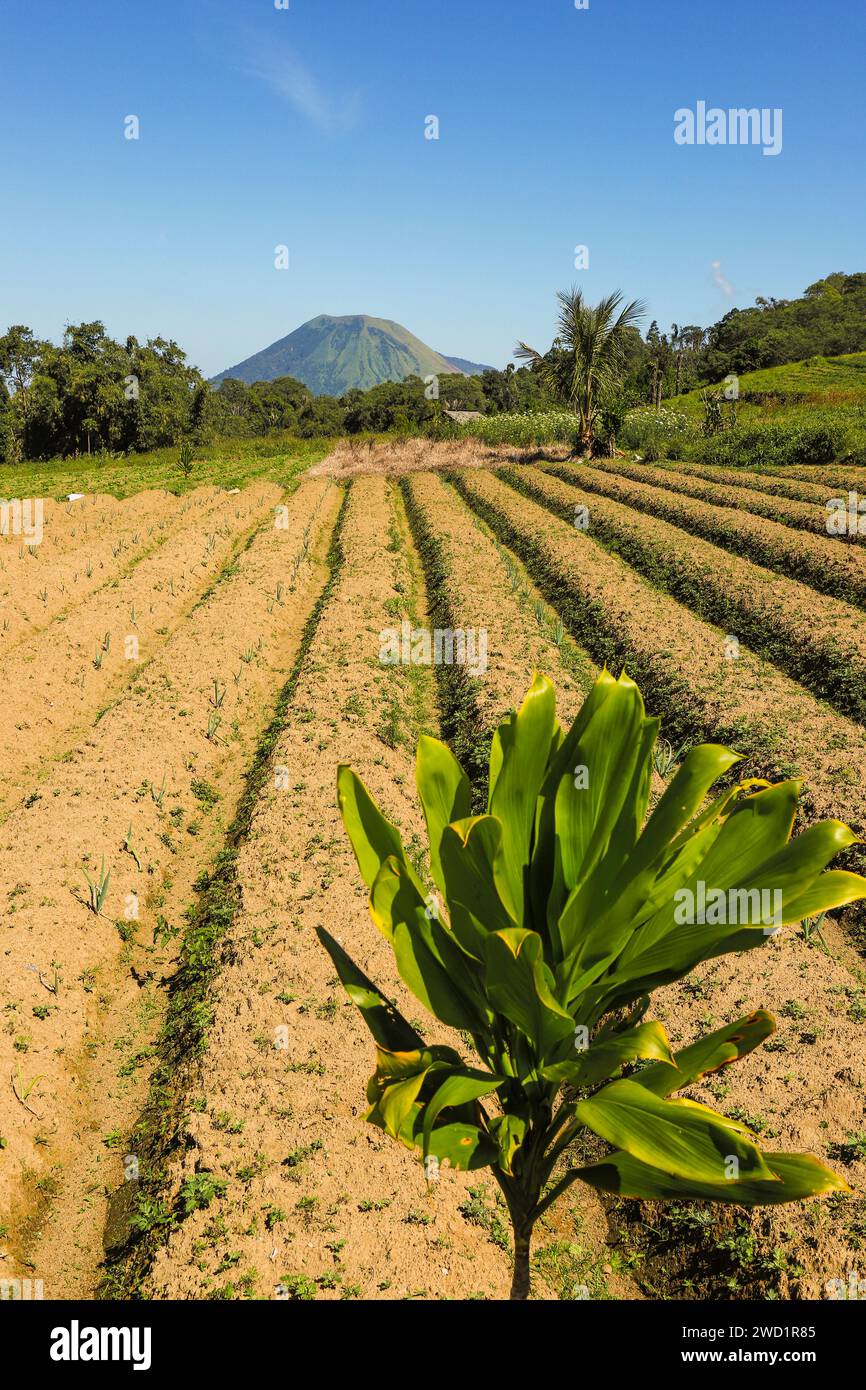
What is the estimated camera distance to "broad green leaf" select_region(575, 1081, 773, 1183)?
4.14 ft

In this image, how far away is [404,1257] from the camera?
333cm

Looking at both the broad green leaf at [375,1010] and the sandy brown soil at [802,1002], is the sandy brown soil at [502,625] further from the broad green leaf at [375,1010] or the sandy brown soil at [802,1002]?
the broad green leaf at [375,1010]

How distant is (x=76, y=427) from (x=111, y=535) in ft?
111

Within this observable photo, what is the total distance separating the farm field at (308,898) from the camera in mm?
3484

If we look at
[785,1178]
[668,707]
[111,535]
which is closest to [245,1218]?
[785,1178]

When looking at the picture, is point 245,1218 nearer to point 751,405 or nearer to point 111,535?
point 111,535

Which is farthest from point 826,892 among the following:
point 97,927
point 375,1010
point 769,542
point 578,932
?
point 769,542

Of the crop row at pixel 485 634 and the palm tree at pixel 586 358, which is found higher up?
the palm tree at pixel 586 358

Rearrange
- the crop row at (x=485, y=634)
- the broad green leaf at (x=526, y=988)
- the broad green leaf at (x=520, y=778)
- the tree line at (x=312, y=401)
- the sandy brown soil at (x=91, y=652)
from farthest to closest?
the tree line at (x=312, y=401)
the sandy brown soil at (x=91, y=652)
the crop row at (x=485, y=634)
the broad green leaf at (x=520, y=778)
the broad green leaf at (x=526, y=988)

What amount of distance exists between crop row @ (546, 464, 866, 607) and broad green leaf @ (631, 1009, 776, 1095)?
1157 cm

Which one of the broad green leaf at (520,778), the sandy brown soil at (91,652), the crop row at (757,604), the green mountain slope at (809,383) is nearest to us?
the broad green leaf at (520,778)

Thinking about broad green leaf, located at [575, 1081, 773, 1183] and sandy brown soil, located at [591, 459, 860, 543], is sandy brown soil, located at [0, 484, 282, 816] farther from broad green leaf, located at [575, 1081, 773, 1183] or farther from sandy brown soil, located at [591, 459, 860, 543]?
sandy brown soil, located at [591, 459, 860, 543]

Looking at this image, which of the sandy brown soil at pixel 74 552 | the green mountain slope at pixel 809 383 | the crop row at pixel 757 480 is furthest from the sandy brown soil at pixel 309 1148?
the green mountain slope at pixel 809 383

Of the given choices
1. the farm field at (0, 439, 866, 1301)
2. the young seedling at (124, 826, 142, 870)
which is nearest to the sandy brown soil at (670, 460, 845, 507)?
the farm field at (0, 439, 866, 1301)
